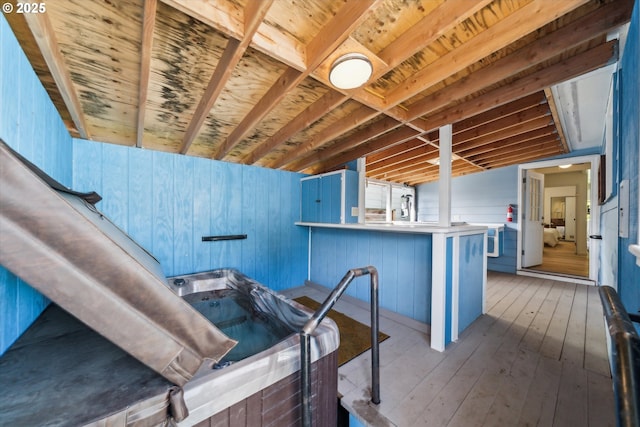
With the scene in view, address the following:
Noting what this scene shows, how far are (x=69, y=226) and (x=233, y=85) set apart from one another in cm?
165

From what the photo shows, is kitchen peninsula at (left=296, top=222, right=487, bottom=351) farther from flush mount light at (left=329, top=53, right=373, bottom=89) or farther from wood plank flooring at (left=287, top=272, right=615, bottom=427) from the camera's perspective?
flush mount light at (left=329, top=53, right=373, bottom=89)

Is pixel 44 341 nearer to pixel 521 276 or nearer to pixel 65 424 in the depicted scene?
pixel 65 424

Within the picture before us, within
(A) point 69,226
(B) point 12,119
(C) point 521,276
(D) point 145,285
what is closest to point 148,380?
(D) point 145,285

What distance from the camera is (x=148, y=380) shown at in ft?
2.91

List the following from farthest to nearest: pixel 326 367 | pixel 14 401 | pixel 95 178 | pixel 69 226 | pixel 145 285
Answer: pixel 95 178, pixel 326 367, pixel 14 401, pixel 145 285, pixel 69 226

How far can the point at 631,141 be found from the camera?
42.9 inches

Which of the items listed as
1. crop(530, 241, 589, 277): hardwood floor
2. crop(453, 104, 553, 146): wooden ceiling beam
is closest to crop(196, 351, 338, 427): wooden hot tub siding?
crop(453, 104, 553, 146): wooden ceiling beam

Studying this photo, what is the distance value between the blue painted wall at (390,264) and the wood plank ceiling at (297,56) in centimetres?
125

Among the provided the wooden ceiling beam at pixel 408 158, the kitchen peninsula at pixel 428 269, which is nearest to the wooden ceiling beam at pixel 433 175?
the wooden ceiling beam at pixel 408 158

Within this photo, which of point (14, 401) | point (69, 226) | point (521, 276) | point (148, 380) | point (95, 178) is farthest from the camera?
point (521, 276)

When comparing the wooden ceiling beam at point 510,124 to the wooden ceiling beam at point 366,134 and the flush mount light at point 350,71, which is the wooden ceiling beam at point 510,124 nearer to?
the wooden ceiling beam at point 366,134

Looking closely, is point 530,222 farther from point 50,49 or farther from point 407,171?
point 50,49

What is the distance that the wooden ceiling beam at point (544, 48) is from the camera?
121cm

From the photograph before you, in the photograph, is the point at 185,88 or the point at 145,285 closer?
the point at 145,285
